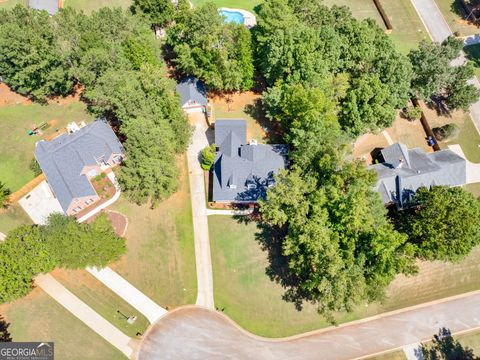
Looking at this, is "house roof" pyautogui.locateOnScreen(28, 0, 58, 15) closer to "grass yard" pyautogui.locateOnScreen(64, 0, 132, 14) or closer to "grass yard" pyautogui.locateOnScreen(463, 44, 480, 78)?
"grass yard" pyautogui.locateOnScreen(64, 0, 132, 14)

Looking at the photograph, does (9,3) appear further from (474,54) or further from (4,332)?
(474,54)

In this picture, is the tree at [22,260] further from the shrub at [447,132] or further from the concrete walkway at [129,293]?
the shrub at [447,132]

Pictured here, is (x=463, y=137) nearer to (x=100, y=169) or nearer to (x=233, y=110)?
(x=233, y=110)

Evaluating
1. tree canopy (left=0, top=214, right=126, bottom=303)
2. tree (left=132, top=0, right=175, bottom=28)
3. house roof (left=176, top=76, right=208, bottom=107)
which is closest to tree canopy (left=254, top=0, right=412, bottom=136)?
house roof (left=176, top=76, right=208, bottom=107)

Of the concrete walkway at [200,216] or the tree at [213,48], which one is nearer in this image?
the concrete walkway at [200,216]

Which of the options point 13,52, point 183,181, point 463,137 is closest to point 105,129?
point 183,181
